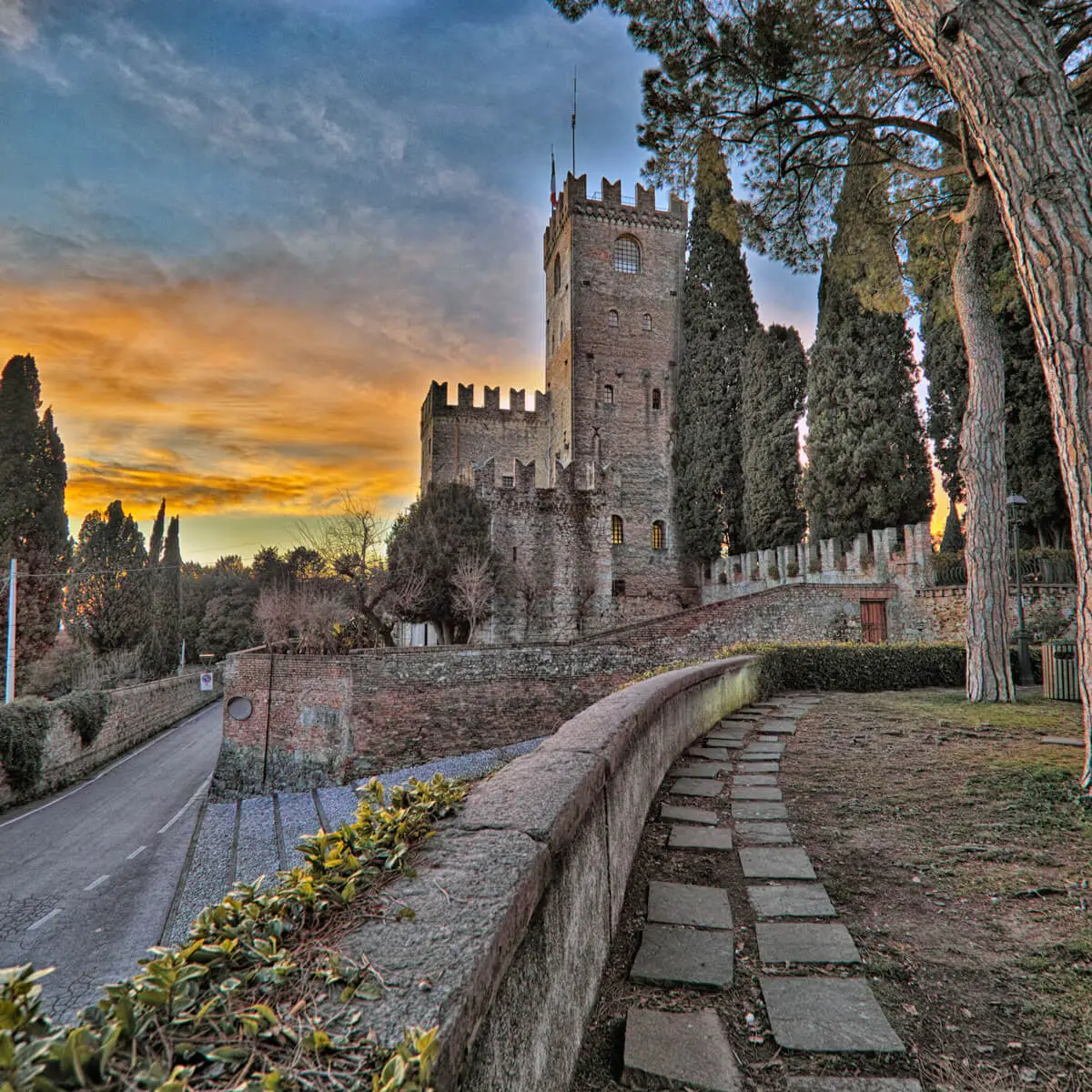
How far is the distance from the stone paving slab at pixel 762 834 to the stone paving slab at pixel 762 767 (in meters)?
1.22

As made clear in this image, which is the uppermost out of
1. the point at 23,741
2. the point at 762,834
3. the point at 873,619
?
the point at 873,619

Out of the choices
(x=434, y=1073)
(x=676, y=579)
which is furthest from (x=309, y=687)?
(x=676, y=579)

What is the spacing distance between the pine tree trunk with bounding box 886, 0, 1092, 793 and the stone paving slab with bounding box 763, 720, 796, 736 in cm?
252

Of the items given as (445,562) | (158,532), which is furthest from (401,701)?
(158,532)

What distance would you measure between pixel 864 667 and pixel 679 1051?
999cm

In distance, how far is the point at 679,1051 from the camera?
177cm

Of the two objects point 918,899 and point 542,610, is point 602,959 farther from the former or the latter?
point 542,610

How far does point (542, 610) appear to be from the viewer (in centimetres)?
2402

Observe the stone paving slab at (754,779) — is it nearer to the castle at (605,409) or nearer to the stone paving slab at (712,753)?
the stone paving slab at (712,753)

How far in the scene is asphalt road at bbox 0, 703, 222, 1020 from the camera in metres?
9.20

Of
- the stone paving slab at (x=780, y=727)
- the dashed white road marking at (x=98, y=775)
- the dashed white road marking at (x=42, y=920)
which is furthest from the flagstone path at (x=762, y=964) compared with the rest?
the dashed white road marking at (x=98, y=775)

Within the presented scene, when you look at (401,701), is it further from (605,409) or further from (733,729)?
(605,409)

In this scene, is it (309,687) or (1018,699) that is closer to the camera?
(1018,699)

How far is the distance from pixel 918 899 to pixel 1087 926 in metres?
0.55
